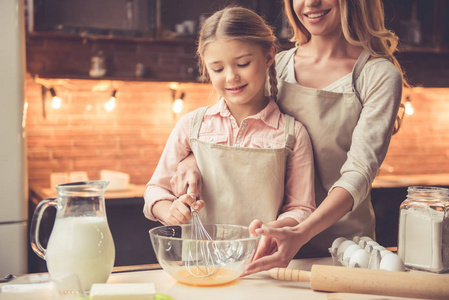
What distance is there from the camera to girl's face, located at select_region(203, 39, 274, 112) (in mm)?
1440

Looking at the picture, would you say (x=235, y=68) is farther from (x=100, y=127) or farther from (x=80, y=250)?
(x=100, y=127)

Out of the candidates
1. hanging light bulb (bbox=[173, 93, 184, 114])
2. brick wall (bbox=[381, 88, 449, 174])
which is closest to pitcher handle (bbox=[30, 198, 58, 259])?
hanging light bulb (bbox=[173, 93, 184, 114])

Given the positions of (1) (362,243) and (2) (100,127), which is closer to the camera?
(1) (362,243)

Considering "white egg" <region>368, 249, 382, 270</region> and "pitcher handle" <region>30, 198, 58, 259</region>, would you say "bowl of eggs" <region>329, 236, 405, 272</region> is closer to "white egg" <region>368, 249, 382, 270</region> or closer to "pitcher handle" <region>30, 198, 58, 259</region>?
"white egg" <region>368, 249, 382, 270</region>

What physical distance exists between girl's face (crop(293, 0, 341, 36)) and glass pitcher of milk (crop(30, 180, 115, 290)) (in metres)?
0.83

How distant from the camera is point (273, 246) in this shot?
1.26 metres

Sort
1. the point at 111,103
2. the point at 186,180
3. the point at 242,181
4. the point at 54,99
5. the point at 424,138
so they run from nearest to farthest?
the point at 186,180 → the point at 242,181 → the point at 54,99 → the point at 111,103 → the point at 424,138

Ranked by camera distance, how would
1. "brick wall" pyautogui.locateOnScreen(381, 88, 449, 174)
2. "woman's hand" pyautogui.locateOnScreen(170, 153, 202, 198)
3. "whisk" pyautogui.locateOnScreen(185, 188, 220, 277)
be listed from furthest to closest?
"brick wall" pyautogui.locateOnScreen(381, 88, 449, 174)
"woman's hand" pyautogui.locateOnScreen(170, 153, 202, 198)
"whisk" pyautogui.locateOnScreen(185, 188, 220, 277)

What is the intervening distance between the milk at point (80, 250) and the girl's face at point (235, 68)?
557 mm

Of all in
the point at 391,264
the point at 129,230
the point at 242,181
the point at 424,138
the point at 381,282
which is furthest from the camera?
the point at 424,138

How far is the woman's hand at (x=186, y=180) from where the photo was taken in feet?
4.53

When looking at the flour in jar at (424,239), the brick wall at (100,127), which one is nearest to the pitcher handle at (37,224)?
the flour in jar at (424,239)

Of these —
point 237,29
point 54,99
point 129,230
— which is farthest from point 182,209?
point 54,99

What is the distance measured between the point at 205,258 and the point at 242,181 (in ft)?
1.28
